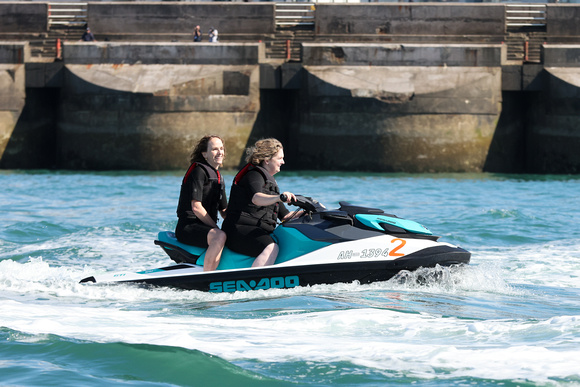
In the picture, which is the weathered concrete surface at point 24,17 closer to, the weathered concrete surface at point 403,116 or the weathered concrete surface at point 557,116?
the weathered concrete surface at point 403,116

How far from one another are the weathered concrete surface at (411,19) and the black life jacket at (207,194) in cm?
1750

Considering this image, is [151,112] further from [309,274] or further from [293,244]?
[309,274]

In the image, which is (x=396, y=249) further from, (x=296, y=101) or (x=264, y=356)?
(x=296, y=101)

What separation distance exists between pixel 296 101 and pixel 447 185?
18.1 ft

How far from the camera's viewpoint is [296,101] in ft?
72.1

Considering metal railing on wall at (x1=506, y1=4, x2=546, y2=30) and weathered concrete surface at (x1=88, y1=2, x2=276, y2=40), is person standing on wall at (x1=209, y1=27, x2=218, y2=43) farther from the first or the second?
metal railing on wall at (x1=506, y1=4, x2=546, y2=30)

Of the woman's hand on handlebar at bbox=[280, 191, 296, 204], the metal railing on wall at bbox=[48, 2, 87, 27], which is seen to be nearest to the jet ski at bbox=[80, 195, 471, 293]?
the woman's hand on handlebar at bbox=[280, 191, 296, 204]

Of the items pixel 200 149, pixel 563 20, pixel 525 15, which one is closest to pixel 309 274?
pixel 200 149

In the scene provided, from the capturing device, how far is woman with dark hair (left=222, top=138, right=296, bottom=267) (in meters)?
7.01

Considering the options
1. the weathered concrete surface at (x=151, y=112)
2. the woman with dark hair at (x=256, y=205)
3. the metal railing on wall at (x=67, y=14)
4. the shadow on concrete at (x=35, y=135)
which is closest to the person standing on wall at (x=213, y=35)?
the weathered concrete surface at (x=151, y=112)

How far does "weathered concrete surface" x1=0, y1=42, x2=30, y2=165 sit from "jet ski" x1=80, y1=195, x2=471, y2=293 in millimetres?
15588

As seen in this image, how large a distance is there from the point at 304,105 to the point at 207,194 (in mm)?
14241

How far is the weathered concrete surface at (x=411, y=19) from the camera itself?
2383cm

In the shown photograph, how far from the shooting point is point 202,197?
24.1 feet
